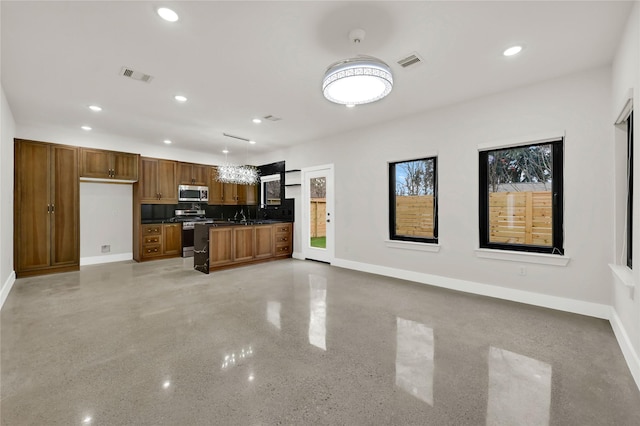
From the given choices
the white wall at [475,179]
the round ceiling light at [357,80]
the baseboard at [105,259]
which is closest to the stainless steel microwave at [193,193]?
the baseboard at [105,259]

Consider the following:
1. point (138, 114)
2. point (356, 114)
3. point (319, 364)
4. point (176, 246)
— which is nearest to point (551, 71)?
point (356, 114)

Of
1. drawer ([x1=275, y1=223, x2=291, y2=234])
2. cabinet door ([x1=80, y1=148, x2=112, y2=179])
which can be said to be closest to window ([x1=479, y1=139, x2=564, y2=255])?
drawer ([x1=275, y1=223, x2=291, y2=234])

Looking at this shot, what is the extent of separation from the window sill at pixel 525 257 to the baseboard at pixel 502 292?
39cm

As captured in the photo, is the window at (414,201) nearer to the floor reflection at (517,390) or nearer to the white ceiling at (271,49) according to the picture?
the white ceiling at (271,49)

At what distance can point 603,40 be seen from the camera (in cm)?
258

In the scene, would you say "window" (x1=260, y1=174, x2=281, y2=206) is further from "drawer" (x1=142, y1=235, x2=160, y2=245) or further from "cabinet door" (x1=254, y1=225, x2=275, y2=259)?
"drawer" (x1=142, y1=235, x2=160, y2=245)

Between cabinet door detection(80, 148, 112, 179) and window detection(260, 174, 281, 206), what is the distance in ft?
11.1

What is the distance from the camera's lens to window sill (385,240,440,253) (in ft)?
14.2

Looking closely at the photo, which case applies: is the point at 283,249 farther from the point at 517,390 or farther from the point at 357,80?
the point at 517,390

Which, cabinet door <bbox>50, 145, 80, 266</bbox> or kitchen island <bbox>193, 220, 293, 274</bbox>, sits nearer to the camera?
cabinet door <bbox>50, 145, 80, 266</bbox>

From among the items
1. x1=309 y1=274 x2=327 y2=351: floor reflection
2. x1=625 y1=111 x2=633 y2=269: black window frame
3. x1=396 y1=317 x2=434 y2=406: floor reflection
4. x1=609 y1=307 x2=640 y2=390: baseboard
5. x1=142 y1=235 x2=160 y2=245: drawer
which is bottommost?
x1=396 y1=317 x2=434 y2=406: floor reflection

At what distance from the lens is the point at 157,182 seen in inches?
260

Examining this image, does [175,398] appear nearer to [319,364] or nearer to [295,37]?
[319,364]

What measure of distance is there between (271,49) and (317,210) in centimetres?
452
